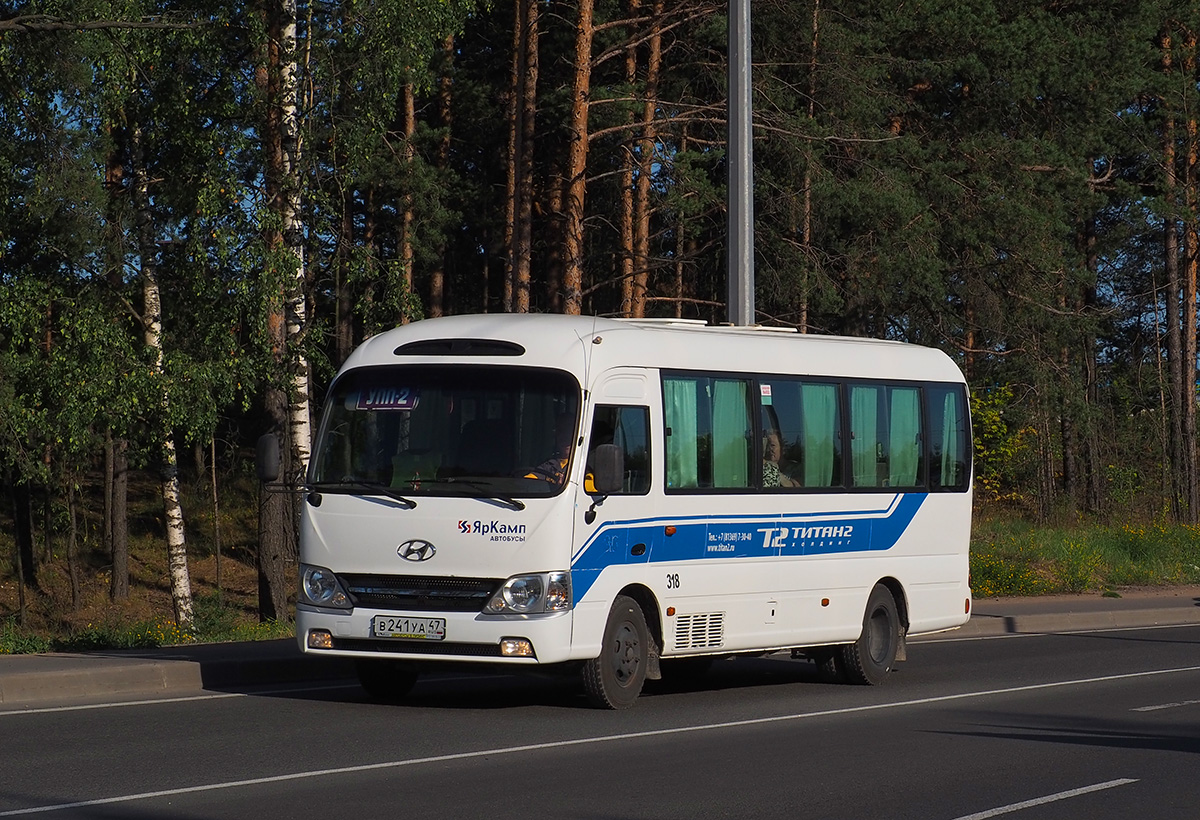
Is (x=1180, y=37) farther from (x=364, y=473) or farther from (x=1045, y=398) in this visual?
(x=364, y=473)

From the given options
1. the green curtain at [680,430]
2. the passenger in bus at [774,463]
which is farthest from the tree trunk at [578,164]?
the green curtain at [680,430]

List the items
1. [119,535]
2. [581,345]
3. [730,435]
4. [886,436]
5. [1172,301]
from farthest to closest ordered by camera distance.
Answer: [1172,301] < [119,535] < [886,436] < [730,435] < [581,345]

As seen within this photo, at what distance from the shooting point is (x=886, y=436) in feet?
52.5

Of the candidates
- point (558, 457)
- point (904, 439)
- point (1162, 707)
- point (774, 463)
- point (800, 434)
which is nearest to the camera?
point (558, 457)

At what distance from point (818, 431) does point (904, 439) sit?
1473 millimetres

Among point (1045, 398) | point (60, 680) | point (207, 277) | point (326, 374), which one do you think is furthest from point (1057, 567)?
point (60, 680)

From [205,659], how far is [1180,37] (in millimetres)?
39457

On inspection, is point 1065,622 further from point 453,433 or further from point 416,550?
point 416,550

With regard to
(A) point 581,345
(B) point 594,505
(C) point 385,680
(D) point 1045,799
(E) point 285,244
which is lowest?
(D) point 1045,799

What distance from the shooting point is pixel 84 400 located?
75.8 feet

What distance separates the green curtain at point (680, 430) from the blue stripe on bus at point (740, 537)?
0.34 metres

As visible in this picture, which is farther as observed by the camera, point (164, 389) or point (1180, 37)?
point (1180, 37)

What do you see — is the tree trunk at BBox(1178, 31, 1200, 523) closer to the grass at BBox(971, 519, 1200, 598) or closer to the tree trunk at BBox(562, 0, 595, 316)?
the grass at BBox(971, 519, 1200, 598)

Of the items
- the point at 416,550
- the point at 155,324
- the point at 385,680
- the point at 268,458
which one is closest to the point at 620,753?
the point at 416,550
